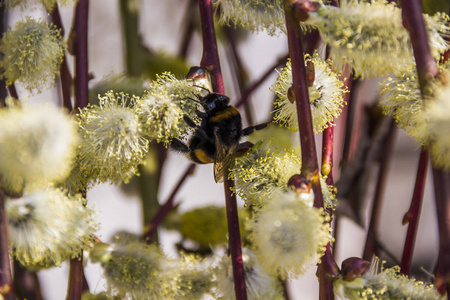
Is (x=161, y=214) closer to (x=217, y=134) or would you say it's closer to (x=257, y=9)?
(x=217, y=134)

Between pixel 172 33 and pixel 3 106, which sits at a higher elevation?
pixel 172 33

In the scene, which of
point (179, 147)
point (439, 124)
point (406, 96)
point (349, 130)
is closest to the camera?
point (439, 124)

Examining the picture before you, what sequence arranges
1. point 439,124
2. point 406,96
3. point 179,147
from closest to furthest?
→ 1. point 439,124
2. point 406,96
3. point 179,147

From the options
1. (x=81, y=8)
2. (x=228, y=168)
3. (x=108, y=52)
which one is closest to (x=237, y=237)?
(x=228, y=168)

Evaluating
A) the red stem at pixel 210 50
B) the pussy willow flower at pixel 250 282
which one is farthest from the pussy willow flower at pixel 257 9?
the pussy willow flower at pixel 250 282

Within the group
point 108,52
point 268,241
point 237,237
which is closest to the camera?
point 268,241

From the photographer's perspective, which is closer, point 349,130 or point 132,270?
point 132,270

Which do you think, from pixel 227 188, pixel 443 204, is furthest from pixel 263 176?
pixel 443 204

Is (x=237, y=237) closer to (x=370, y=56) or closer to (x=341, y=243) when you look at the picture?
(x=370, y=56)
